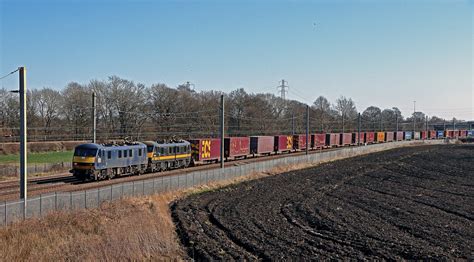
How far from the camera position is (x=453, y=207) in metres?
23.9

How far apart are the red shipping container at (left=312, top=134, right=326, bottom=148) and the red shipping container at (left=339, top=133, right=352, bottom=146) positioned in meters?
8.17

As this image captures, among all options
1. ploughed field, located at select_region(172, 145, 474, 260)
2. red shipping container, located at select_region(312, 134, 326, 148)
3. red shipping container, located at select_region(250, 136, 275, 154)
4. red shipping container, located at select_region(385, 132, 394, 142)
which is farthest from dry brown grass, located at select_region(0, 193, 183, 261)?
red shipping container, located at select_region(385, 132, 394, 142)

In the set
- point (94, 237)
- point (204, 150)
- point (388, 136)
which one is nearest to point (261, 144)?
point (204, 150)

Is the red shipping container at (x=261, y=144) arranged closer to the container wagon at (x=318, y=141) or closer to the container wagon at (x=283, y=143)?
the container wagon at (x=283, y=143)

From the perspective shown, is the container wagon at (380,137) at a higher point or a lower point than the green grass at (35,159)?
higher

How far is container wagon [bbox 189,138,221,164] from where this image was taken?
1820 inches

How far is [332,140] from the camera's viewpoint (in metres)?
79.6

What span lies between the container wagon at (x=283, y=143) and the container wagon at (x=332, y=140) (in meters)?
12.9

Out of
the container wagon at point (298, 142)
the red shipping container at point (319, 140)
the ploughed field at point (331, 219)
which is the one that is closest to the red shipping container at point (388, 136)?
the red shipping container at point (319, 140)

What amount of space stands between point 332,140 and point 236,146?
3210cm

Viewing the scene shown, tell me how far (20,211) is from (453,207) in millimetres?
20580

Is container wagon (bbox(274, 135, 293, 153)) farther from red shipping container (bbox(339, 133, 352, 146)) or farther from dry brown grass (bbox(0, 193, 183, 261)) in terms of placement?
dry brown grass (bbox(0, 193, 183, 261))

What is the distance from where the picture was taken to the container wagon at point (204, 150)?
46219mm

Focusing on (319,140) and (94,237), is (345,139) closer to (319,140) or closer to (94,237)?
(319,140)
